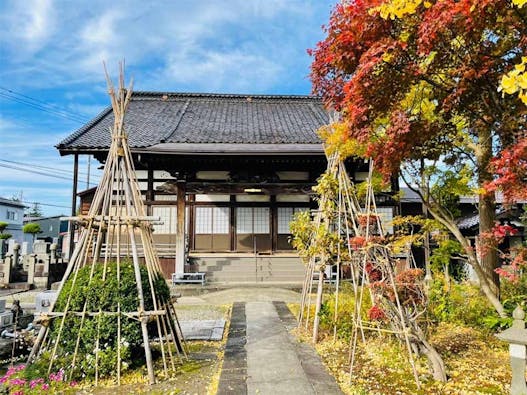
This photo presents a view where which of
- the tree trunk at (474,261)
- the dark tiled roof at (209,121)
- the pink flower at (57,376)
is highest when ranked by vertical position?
the dark tiled roof at (209,121)

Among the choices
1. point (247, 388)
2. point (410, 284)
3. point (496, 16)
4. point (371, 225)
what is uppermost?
point (496, 16)

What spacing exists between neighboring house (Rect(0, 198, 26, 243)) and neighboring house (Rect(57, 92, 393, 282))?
2276 centimetres

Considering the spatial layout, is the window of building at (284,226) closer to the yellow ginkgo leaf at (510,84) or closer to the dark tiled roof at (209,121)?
the dark tiled roof at (209,121)

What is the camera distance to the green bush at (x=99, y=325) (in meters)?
3.92

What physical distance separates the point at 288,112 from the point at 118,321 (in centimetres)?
1384

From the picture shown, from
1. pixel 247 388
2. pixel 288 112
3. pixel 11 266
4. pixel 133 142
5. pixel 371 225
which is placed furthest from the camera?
pixel 288 112

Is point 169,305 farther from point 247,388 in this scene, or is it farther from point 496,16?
point 496,16

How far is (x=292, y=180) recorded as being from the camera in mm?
12844

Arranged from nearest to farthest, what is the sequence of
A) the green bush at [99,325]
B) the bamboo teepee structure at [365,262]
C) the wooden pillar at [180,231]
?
the green bush at [99,325] < the bamboo teepee structure at [365,262] < the wooden pillar at [180,231]

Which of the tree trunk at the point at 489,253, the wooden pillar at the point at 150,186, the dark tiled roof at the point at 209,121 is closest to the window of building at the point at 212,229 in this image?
the wooden pillar at the point at 150,186

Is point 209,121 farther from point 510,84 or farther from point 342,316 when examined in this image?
point 510,84

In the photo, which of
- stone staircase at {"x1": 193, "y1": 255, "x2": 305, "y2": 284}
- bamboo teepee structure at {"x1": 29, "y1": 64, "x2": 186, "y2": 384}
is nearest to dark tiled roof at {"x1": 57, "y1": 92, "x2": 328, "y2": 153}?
stone staircase at {"x1": 193, "y1": 255, "x2": 305, "y2": 284}

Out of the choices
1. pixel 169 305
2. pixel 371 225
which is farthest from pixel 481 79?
pixel 169 305

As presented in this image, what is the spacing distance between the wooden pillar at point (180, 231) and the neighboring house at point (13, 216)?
89.3 feet
